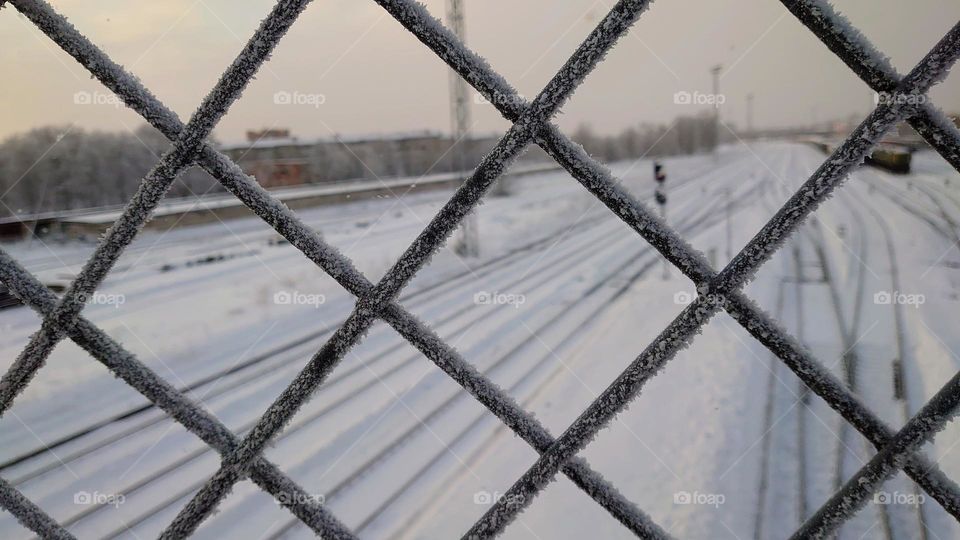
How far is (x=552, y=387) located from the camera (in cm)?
719

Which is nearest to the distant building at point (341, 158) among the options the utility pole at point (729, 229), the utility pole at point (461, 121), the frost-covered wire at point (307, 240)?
the utility pole at point (461, 121)

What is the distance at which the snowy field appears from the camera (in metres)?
4.95

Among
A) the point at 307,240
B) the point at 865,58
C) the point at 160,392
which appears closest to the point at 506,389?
the point at 160,392

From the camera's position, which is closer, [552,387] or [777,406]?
[777,406]

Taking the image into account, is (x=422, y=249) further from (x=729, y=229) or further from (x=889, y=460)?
(x=729, y=229)

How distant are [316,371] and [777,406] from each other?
6612 millimetres

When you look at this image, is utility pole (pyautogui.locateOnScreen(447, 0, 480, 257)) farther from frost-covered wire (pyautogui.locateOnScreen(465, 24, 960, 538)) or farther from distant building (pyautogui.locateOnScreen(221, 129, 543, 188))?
frost-covered wire (pyautogui.locateOnScreen(465, 24, 960, 538))

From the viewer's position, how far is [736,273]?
100cm

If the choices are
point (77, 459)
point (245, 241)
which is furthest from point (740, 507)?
point (245, 241)

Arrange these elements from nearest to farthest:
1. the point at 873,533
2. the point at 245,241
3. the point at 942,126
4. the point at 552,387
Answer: the point at 942,126
the point at 873,533
the point at 552,387
the point at 245,241

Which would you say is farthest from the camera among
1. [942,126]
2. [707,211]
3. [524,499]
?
[707,211]

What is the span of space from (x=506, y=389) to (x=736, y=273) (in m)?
6.37

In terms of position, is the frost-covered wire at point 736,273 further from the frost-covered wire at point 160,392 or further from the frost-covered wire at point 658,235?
the frost-covered wire at point 160,392

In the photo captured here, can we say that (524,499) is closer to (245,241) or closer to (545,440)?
(545,440)
